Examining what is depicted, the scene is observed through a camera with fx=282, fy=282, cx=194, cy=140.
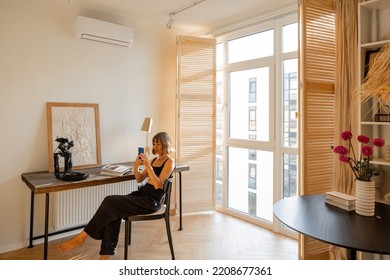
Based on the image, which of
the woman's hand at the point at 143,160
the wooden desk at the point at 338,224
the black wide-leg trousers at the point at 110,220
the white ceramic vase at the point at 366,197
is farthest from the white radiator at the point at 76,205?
the white ceramic vase at the point at 366,197

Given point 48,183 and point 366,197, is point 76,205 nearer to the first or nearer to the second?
point 48,183

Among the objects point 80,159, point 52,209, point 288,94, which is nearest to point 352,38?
point 288,94

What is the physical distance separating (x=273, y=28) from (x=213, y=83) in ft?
3.41

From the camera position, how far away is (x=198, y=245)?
3.02 meters

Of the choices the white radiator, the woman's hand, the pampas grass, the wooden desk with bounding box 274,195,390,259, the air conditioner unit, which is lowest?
the white radiator

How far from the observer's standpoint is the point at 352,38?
2.36 metres

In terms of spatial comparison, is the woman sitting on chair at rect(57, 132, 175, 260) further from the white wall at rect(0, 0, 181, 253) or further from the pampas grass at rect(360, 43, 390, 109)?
the pampas grass at rect(360, 43, 390, 109)

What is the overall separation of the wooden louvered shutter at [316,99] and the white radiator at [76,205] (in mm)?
2266

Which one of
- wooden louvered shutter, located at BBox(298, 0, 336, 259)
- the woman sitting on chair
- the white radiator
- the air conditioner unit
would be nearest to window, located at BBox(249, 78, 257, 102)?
wooden louvered shutter, located at BBox(298, 0, 336, 259)

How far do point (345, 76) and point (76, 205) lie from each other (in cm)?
302

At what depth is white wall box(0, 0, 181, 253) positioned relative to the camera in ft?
9.37

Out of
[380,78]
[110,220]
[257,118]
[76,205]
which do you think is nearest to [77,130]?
[76,205]

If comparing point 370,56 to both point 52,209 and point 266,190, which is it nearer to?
point 266,190

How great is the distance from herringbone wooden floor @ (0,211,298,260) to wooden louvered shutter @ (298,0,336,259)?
1.71 ft
